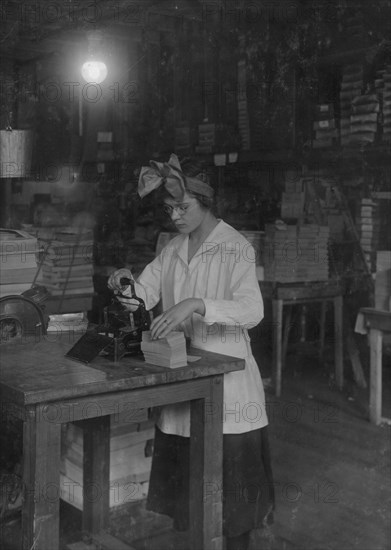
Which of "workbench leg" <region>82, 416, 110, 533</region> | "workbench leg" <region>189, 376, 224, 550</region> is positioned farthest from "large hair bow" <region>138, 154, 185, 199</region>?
"workbench leg" <region>82, 416, 110, 533</region>

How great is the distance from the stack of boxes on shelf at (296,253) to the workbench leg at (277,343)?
229mm

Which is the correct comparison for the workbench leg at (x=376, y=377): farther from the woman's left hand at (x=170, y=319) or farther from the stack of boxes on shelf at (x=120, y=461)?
the woman's left hand at (x=170, y=319)

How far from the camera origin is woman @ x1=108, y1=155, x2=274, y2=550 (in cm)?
311

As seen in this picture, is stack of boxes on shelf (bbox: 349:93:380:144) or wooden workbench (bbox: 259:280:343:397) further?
stack of boxes on shelf (bbox: 349:93:380:144)

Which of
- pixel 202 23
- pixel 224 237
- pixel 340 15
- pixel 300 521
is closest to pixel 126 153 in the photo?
pixel 202 23

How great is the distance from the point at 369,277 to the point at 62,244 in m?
3.30

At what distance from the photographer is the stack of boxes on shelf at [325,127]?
644cm

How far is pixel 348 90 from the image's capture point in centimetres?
648

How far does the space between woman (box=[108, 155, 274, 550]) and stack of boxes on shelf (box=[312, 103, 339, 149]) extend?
3442 millimetres

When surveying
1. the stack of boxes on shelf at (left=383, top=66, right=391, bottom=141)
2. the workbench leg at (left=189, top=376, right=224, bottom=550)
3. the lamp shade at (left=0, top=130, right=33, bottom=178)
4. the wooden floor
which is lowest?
the wooden floor

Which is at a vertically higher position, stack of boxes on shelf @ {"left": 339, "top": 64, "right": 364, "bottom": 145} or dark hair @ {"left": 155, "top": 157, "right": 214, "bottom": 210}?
stack of boxes on shelf @ {"left": 339, "top": 64, "right": 364, "bottom": 145}

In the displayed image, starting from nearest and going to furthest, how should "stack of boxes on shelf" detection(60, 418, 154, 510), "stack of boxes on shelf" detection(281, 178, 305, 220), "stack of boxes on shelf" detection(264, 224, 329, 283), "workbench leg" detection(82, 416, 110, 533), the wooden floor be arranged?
"workbench leg" detection(82, 416, 110, 533), the wooden floor, "stack of boxes on shelf" detection(60, 418, 154, 510), "stack of boxes on shelf" detection(264, 224, 329, 283), "stack of boxes on shelf" detection(281, 178, 305, 220)

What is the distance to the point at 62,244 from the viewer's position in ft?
14.6

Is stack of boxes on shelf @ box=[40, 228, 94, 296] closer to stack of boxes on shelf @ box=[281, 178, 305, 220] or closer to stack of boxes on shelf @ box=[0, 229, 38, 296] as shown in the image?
stack of boxes on shelf @ box=[0, 229, 38, 296]
